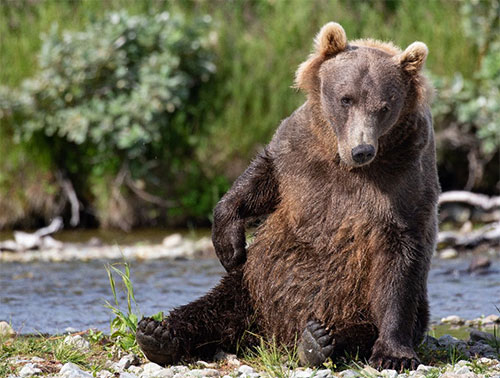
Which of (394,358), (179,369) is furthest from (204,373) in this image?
(394,358)

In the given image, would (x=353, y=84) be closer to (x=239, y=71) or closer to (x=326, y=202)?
(x=326, y=202)

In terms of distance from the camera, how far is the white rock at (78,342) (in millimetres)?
4516

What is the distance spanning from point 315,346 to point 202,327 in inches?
26.1

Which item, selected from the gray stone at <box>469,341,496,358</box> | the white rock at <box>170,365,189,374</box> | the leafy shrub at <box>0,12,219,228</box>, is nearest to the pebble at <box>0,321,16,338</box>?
the white rock at <box>170,365,189,374</box>

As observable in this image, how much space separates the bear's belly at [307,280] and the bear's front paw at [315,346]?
8.6 inches

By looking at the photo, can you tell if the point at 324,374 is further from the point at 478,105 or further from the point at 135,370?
the point at 478,105

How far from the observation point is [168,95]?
34.2ft

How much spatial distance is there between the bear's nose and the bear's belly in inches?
18.5

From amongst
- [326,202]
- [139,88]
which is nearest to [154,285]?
[326,202]

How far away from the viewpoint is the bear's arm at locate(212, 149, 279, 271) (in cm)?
486

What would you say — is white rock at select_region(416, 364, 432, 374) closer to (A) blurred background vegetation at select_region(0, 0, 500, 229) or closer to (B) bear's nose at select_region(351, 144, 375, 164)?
(B) bear's nose at select_region(351, 144, 375, 164)

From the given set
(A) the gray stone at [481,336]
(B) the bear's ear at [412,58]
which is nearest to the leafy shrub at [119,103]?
(A) the gray stone at [481,336]

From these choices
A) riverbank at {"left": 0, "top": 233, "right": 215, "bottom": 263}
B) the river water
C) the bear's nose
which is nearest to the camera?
the bear's nose

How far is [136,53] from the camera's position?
10.8m
